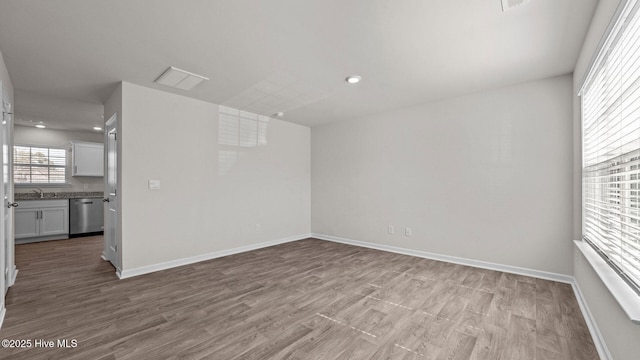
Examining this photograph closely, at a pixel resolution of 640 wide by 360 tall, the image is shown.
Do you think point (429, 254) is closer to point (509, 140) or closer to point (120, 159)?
point (509, 140)

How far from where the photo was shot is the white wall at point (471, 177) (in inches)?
132

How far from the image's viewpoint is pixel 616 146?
184 cm

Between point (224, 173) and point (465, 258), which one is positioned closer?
point (465, 258)

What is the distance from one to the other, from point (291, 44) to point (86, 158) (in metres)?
6.72

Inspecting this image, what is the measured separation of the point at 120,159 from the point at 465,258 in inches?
193

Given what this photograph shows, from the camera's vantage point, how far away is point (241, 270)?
376 centimetres

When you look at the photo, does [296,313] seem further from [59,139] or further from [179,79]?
[59,139]

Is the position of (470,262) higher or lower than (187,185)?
lower

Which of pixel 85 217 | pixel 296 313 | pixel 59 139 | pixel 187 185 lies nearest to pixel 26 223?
pixel 85 217

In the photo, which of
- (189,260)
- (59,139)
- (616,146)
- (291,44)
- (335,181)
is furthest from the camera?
(59,139)

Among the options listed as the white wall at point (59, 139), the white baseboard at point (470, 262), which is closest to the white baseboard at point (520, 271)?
the white baseboard at point (470, 262)

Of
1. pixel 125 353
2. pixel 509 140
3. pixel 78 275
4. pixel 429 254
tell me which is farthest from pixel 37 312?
pixel 509 140

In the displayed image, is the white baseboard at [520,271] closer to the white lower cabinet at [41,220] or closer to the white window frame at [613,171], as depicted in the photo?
the white window frame at [613,171]

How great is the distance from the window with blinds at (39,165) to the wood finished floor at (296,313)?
132 inches
